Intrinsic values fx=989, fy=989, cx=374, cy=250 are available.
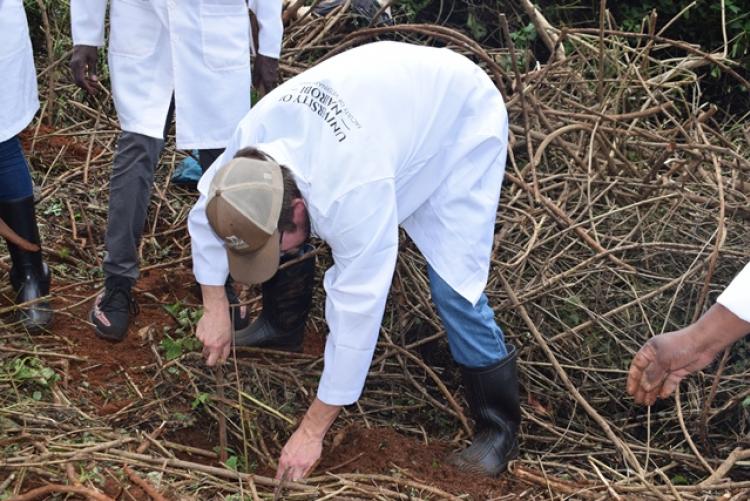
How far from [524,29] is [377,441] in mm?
3241

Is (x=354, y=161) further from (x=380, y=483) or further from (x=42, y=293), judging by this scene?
(x=42, y=293)

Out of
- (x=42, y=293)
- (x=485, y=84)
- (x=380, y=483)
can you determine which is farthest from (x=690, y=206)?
(x=42, y=293)

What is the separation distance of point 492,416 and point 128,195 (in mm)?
1459

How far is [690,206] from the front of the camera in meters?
4.18

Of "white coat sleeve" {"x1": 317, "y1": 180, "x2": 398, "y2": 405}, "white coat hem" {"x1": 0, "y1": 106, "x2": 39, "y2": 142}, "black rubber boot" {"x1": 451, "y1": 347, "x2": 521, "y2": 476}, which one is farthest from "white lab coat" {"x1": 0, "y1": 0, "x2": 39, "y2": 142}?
"black rubber boot" {"x1": 451, "y1": 347, "x2": 521, "y2": 476}

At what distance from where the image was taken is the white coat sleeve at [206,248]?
277cm

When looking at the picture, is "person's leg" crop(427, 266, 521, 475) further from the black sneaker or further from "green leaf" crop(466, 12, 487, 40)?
"green leaf" crop(466, 12, 487, 40)

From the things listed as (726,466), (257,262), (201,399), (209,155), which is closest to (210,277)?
(257,262)

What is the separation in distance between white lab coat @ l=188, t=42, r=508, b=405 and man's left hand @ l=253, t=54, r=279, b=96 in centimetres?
102

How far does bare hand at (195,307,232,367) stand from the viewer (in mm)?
2820

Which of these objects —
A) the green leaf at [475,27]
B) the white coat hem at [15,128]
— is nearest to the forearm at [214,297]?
the white coat hem at [15,128]

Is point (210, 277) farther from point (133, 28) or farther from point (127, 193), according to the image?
point (133, 28)

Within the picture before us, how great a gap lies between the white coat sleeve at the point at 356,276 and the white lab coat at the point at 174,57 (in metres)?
1.16

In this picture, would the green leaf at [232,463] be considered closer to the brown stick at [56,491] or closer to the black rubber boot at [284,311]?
→ the brown stick at [56,491]
